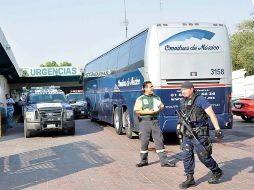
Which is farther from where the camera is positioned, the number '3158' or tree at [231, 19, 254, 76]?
tree at [231, 19, 254, 76]

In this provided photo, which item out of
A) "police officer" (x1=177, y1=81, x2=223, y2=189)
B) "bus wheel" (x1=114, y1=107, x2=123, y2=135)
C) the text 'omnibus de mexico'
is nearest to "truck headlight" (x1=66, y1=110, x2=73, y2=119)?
"bus wheel" (x1=114, y1=107, x2=123, y2=135)

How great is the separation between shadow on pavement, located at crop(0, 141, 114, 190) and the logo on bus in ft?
11.5

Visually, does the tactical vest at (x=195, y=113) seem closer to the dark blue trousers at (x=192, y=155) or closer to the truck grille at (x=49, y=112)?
the dark blue trousers at (x=192, y=155)

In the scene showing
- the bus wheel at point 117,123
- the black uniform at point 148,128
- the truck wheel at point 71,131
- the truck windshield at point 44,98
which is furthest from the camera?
the truck windshield at point 44,98

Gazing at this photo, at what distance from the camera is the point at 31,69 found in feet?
165

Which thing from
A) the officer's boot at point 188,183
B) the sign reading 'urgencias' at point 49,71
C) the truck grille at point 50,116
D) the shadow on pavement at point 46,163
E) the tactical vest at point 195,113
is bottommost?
the shadow on pavement at point 46,163

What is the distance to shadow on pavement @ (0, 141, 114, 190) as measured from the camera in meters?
8.79

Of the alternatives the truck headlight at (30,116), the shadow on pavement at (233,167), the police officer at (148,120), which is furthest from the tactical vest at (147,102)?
the truck headlight at (30,116)

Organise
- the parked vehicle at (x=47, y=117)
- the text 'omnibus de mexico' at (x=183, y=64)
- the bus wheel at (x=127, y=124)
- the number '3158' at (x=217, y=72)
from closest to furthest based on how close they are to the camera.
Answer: the text 'omnibus de mexico' at (x=183, y=64) → the number '3158' at (x=217, y=72) → the bus wheel at (x=127, y=124) → the parked vehicle at (x=47, y=117)

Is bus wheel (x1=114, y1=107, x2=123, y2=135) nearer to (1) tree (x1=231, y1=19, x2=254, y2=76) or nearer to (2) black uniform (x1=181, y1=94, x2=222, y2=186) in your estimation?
(2) black uniform (x1=181, y1=94, x2=222, y2=186)

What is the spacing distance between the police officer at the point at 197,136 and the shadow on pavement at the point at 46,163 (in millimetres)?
2726

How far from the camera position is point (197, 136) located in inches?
302

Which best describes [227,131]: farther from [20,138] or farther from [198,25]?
[20,138]

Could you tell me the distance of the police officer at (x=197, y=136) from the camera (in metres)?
7.60
